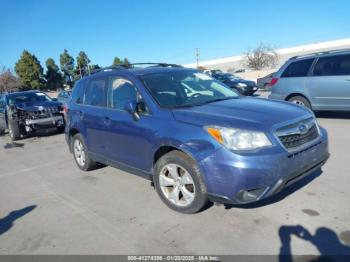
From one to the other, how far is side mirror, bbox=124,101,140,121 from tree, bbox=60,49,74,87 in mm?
59022

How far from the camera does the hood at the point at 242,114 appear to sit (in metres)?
3.50

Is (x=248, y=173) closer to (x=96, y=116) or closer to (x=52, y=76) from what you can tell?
(x=96, y=116)

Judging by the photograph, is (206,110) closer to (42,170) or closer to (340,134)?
(42,170)

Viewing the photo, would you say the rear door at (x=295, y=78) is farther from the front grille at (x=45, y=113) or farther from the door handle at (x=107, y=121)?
the front grille at (x=45, y=113)

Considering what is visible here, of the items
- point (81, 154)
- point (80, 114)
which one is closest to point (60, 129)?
point (81, 154)

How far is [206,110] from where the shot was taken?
12.9 feet

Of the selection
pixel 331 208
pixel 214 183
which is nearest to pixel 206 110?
pixel 214 183

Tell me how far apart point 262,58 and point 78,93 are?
62365mm

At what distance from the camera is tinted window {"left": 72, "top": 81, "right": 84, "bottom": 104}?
606 centimetres

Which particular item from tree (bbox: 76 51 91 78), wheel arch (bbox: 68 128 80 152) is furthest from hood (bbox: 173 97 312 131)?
tree (bbox: 76 51 91 78)

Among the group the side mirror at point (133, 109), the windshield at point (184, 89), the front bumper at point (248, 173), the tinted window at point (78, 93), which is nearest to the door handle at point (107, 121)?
the side mirror at point (133, 109)

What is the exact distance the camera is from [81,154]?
246 inches

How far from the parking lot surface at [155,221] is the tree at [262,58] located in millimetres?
60815

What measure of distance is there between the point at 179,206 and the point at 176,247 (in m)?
→ 0.72
